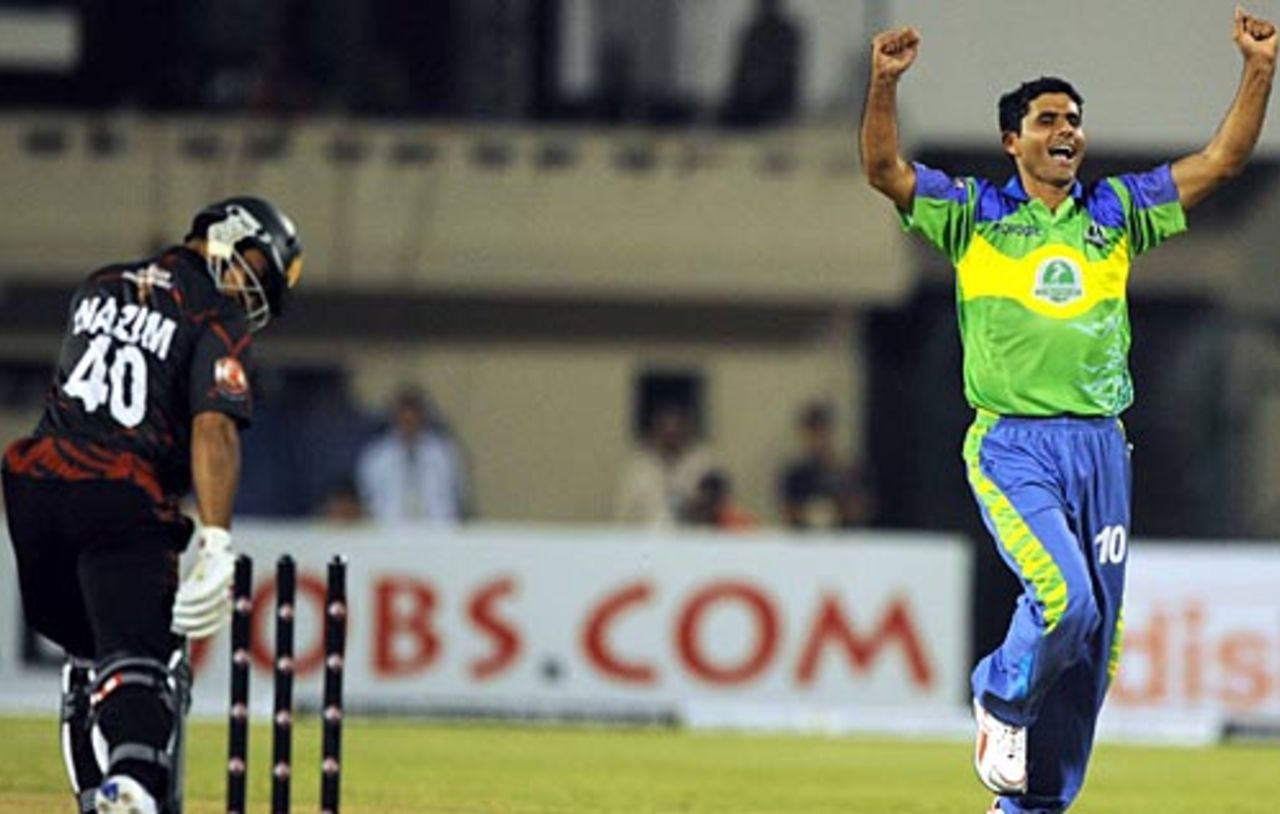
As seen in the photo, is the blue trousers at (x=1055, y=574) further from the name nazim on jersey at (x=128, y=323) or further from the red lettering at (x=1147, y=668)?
the red lettering at (x=1147, y=668)

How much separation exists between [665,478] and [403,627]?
3.09 metres

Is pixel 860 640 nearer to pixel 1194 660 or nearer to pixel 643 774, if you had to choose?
pixel 1194 660

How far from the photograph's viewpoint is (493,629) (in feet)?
63.0

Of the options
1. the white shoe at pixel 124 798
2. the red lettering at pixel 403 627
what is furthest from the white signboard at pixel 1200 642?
the white shoe at pixel 124 798

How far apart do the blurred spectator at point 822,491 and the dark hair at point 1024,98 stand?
1096 cm

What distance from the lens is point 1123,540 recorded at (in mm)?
10383

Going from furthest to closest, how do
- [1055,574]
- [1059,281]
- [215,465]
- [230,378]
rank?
[1059,281]
[1055,574]
[230,378]
[215,465]

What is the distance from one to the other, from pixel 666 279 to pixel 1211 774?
955cm

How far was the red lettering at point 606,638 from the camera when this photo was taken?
1916 cm

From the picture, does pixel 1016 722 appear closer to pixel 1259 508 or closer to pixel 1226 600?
pixel 1226 600

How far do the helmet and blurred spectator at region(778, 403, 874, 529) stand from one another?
11736 mm

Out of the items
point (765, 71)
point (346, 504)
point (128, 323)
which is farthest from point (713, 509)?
point (128, 323)

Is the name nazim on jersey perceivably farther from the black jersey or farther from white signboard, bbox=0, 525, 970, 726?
white signboard, bbox=0, 525, 970, 726

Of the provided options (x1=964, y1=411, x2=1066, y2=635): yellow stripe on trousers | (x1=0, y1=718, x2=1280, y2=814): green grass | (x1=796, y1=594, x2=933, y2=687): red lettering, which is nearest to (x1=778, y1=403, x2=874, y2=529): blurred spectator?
(x1=796, y1=594, x2=933, y2=687): red lettering
